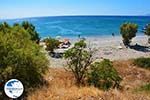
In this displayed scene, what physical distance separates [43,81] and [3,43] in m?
4.08

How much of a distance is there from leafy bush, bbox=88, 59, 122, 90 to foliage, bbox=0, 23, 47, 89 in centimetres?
335

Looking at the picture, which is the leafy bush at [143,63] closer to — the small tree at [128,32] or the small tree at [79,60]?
the small tree at [79,60]

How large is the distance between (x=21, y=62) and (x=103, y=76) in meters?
6.12

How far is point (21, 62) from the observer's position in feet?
63.6

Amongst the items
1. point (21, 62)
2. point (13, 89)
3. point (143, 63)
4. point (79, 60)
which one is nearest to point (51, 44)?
point (143, 63)

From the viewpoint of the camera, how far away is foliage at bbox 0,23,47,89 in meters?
18.9

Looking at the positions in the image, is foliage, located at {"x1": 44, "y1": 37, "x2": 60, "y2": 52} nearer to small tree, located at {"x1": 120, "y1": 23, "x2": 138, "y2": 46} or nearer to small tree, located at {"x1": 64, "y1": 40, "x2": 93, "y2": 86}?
small tree, located at {"x1": 120, "y1": 23, "x2": 138, "y2": 46}

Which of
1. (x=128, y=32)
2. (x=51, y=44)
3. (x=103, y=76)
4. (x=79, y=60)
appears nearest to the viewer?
(x=103, y=76)

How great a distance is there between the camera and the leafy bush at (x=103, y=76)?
2272cm

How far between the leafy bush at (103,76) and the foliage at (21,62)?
3.35 meters

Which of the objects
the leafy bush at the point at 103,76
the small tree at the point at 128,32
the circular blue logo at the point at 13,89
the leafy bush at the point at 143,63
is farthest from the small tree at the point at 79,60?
the small tree at the point at 128,32

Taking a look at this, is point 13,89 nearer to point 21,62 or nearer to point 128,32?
point 21,62

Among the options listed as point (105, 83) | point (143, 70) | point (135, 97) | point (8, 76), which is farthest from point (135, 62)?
point (135, 97)

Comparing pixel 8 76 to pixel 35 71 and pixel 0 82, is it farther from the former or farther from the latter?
pixel 35 71
